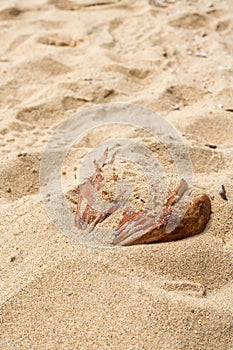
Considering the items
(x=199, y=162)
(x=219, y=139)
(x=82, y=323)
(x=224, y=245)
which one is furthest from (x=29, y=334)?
(x=219, y=139)

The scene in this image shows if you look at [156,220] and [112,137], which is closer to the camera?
[156,220]

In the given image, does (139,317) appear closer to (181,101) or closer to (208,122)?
(208,122)

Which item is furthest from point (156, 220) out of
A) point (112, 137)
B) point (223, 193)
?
point (112, 137)

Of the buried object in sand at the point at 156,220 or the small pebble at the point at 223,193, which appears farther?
the small pebble at the point at 223,193

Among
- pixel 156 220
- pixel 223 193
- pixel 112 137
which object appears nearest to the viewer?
pixel 156 220

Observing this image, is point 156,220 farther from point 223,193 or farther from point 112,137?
point 112,137
